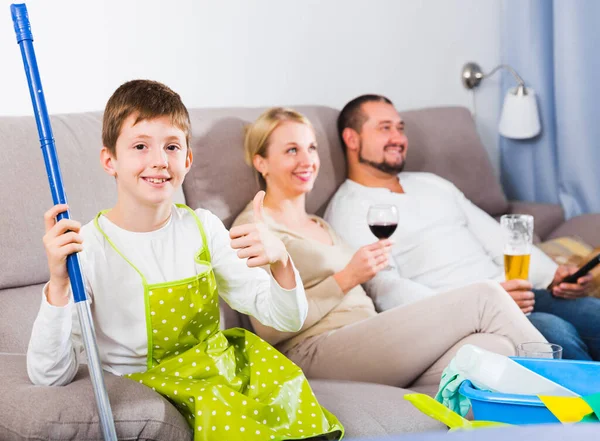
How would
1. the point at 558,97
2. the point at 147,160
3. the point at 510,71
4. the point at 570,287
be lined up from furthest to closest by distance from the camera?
1. the point at 510,71
2. the point at 558,97
3. the point at 570,287
4. the point at 147,160

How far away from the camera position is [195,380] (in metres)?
1.34

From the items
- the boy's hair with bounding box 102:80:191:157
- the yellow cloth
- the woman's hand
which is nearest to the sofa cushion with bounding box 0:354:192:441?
the boy's hair with bounding box 102:80:191:157

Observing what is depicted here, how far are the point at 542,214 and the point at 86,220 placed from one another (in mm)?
1671

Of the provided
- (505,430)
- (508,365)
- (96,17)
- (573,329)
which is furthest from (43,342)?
(573,329)

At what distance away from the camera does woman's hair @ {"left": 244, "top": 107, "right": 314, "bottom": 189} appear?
1.95 metres

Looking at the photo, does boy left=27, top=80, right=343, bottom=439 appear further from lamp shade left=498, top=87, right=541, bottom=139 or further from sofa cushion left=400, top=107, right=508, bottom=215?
lamp shade left=498, top=87, right=541, bottom=139

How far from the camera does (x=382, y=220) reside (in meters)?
1.95

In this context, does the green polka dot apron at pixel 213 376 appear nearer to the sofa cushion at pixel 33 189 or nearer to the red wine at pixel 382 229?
the sofa cushion at pixel 33 189

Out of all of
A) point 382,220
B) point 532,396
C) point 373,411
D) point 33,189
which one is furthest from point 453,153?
point 532,396

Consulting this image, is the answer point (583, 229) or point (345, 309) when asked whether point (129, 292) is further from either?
point (583, 229)

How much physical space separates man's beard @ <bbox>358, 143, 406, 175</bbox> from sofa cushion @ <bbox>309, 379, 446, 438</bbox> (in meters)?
0.86

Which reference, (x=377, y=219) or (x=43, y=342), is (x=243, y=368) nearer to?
(x=43, y=342)

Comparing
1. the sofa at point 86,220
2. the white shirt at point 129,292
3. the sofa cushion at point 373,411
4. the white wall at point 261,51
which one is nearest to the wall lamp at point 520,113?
the white wall at point 261,51

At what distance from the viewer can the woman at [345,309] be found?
1706mm
